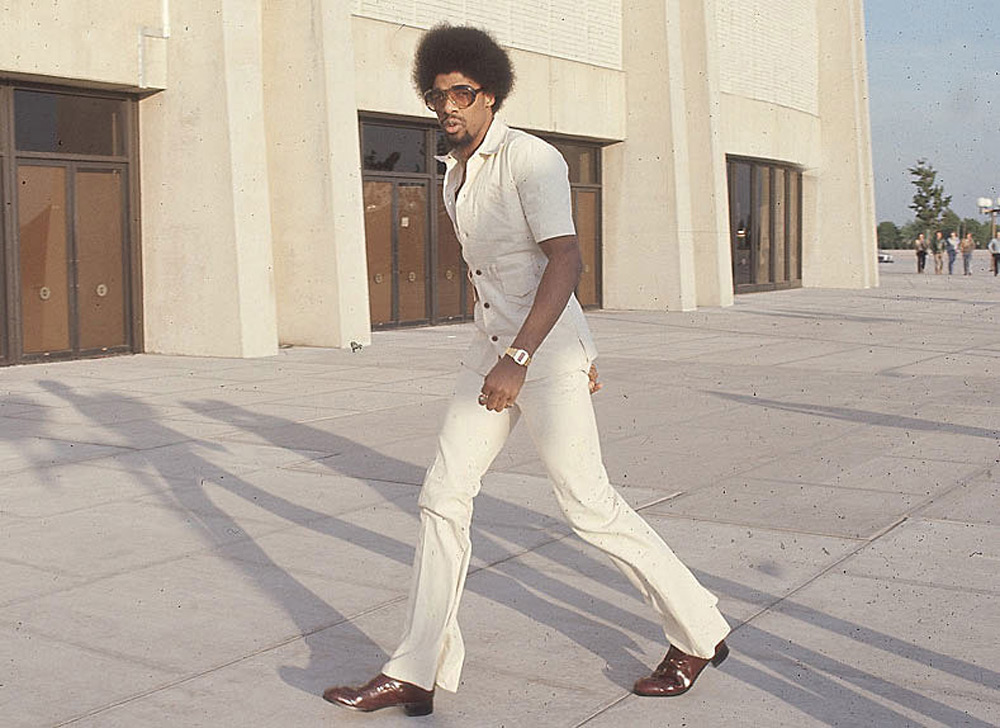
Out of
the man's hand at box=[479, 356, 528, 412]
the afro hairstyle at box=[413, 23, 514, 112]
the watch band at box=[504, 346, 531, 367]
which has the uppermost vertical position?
the afro hairstyle at box=[413, 23, 514, 112]

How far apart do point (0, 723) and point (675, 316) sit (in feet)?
69.6

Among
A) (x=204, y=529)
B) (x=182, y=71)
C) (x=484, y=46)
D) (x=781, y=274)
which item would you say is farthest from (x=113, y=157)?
(x=781, y=274)

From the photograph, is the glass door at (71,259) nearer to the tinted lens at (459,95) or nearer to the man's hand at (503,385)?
the tinted lens at (459,95)

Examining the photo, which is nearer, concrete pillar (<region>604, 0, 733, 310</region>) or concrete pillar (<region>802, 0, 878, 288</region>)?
concrete pillar (<region>604, 0, 733, 310</region>)

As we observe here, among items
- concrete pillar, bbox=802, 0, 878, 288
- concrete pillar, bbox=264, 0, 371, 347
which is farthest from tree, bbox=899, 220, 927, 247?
concrete pillar, bbox=264, 0, 371, 347

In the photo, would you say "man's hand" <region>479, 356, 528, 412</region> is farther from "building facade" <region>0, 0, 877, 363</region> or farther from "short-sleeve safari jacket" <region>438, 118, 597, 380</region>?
"building facade" <region>0, 0, 877, 363</region>

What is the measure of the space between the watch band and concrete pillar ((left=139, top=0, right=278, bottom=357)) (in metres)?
12.7

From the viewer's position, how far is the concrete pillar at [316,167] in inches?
695

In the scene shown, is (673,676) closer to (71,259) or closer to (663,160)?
(71,259)

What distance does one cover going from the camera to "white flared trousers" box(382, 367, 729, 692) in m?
4.14

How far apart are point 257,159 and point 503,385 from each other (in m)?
13.1

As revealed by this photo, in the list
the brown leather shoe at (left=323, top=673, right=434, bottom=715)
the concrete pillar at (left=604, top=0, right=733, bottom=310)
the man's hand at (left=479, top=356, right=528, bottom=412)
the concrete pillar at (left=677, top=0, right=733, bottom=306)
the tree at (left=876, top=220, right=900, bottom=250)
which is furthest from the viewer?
the tree at (left=876, top=220, right=900, bottom=250)

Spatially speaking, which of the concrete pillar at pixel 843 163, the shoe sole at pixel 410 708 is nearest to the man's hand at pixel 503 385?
the shoe sole at pixel 410 708

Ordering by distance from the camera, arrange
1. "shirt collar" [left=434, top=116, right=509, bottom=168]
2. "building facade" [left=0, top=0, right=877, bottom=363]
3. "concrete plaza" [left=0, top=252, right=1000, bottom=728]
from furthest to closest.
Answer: "building facade" [left=0, top=0, right=877, bottom=363] < "concrete plaza" [left=0, top=252, right=1000, bottom=728] < "shirt collar" [left=434, top=116, right=509, bottom=168]
